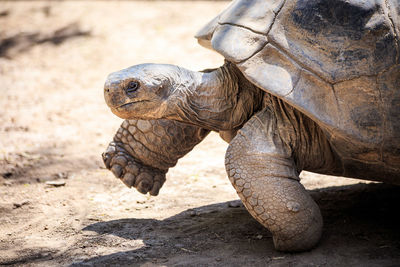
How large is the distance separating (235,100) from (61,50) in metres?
5.93

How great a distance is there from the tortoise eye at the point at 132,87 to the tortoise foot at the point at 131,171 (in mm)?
929

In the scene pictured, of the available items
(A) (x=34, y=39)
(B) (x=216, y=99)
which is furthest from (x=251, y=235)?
(A) (x=34, y=39)

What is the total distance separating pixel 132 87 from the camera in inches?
129

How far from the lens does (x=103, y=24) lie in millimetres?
9828

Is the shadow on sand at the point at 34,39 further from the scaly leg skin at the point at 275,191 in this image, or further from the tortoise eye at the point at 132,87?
the scaly leg skin at the point at 275,191

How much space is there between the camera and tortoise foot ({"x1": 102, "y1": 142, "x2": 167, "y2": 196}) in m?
4.04

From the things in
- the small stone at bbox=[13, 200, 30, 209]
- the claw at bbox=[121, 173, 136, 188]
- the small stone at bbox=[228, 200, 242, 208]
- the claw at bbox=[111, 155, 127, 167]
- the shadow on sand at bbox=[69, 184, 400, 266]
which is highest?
the claw at bbox=[111, 155, 127, 167]

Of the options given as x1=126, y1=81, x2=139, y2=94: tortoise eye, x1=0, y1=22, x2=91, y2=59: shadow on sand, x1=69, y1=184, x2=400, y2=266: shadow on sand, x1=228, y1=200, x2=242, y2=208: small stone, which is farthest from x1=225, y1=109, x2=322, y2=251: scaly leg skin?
x1=0, y1=22, x2=91, y2=59: shadow on sand

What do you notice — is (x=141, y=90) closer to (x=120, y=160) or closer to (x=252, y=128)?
(x=252, y=128)

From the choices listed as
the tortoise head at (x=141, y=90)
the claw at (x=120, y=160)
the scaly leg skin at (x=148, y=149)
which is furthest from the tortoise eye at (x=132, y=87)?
the claw at (x=120, y=160)

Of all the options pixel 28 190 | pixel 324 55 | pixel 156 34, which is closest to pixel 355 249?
pixel 324 55

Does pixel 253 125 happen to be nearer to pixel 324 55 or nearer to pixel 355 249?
pixel 324 55

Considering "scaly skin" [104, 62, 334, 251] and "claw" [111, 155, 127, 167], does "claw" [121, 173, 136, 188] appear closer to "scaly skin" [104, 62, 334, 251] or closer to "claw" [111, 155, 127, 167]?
"claw" [111, 155, 127, 167]

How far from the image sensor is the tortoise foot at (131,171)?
13.3 feet
